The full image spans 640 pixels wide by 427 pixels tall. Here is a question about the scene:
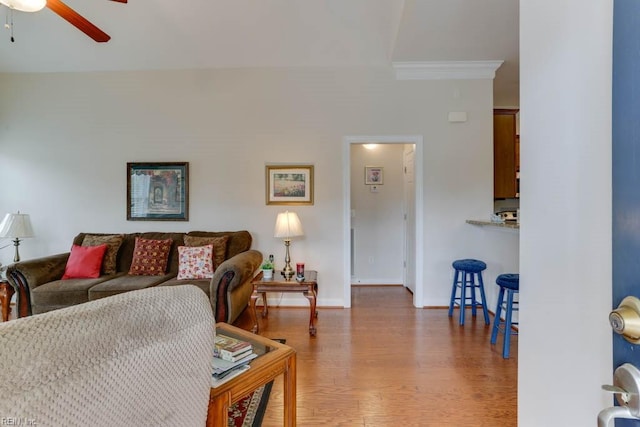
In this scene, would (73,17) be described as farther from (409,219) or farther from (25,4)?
(409,219)

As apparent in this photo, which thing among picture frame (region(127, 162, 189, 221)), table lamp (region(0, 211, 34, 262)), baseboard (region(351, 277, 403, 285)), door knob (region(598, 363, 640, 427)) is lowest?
baseboard (region(351, 277, 403, 285))

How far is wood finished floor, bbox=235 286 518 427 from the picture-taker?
5.54ft

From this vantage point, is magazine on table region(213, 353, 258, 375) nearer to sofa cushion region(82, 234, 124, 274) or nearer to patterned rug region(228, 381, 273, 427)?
patterned rug region(228, 381, 273, 427)

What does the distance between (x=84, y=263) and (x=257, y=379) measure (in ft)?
9.43

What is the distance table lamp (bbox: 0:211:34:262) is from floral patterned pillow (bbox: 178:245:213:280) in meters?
1.79

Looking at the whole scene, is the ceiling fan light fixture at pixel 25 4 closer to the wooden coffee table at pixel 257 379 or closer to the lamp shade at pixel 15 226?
the wooden coffee table at pixel 257 379

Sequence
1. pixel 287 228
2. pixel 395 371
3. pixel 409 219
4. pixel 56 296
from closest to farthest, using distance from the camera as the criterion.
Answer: pixel 395 371 → pixel 56 296 → pixel 287 228 → pixel 409 219

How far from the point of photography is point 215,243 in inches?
124

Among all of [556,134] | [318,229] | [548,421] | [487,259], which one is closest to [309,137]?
[318,229]

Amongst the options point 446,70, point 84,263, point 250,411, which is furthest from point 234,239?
point 446,70

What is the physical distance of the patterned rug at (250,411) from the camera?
163 centimetres

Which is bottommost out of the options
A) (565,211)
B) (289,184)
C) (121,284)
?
(121,284)

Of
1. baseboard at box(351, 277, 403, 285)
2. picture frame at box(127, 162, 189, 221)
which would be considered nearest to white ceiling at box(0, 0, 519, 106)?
picture frame at box(127, 162, 189, 221)

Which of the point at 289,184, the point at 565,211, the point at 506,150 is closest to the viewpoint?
the point at 565,211
